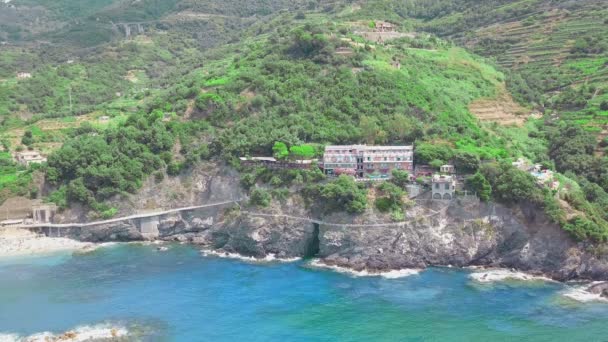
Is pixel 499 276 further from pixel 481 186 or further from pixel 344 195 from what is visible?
pixel 344 195

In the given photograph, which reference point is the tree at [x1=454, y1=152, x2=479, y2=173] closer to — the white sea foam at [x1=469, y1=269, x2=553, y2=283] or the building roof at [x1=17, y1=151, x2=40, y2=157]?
the white sea foam at [x1=469, y1=269, x2=553, y2=283]

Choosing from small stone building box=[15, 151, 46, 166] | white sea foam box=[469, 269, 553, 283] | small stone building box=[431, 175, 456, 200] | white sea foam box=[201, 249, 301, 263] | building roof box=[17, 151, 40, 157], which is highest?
building roof box=[17, 151, 40, 157]

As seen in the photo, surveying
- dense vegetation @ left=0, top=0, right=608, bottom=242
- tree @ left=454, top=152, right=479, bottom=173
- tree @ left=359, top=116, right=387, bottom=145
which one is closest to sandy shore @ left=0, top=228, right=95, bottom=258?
dense vegetation @ left=0, top=0, right=608, bottom=242

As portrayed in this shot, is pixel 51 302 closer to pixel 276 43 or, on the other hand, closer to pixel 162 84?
pixel 276 43

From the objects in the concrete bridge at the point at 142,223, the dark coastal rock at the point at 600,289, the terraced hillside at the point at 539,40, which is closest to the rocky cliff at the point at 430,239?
the dark coastal rock at the point at 600,289

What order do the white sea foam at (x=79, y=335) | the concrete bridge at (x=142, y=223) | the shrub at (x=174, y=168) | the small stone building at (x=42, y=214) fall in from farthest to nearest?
the shrub at (x=174, y=168) < the small stone building at (x=42, y=214) < the concrete bridge at (x=142, y=223) < the white sea foam at (x=79, y=335)

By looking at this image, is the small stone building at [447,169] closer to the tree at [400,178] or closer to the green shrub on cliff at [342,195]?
the tree at [400,178]

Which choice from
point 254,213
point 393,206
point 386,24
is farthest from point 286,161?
point 386,24
